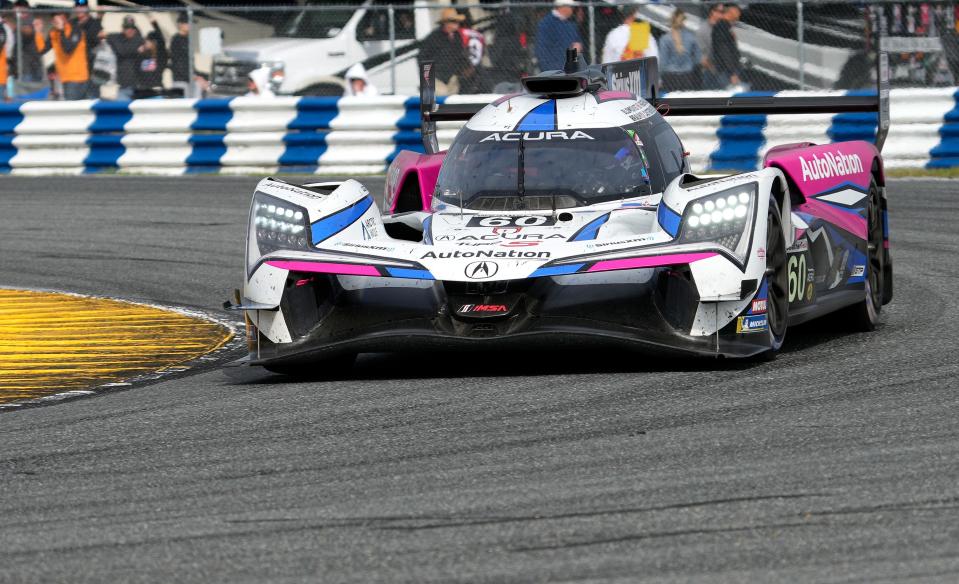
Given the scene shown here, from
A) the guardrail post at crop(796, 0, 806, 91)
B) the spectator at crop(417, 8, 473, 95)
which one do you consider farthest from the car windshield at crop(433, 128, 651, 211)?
the spectator at crop(417, 8, 473, 95)

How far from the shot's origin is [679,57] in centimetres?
1920

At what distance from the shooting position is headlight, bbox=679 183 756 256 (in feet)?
25.4

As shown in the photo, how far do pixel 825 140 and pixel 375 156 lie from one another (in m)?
4.90

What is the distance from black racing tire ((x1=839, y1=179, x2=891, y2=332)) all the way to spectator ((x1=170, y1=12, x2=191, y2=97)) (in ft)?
41.1

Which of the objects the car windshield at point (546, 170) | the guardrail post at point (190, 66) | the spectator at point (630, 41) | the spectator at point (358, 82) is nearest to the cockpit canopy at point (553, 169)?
the car windshield at point (546, 170)

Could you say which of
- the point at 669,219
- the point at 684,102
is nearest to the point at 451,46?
the point at 684,102

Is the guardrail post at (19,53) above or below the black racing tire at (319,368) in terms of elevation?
above

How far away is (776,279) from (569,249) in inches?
43.5

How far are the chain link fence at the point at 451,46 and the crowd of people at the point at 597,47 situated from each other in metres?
0.02

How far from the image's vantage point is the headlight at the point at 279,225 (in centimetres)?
819

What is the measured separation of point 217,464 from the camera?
603 centimetres

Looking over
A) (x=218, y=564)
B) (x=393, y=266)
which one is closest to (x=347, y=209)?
(x=393, y=266)

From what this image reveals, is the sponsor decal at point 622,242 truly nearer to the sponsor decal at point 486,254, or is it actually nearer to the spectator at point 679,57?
the sponsor decal at point 486,254

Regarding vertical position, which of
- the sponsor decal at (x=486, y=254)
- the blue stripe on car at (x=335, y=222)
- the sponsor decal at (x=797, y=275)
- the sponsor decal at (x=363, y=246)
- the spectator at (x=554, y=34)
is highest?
the spectator at (x=554, y=34)
